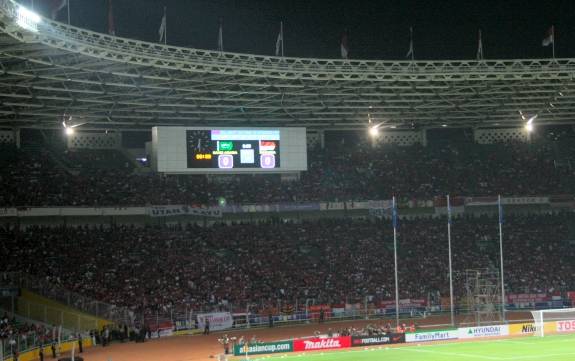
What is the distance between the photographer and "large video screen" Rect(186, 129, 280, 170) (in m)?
51.9

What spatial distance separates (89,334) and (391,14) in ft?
96.8

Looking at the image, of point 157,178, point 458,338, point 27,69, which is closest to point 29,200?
point 157,178

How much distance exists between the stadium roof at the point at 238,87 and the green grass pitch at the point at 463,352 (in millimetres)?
16062

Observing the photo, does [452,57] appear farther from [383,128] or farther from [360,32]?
[383,128]

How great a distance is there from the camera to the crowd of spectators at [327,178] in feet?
185

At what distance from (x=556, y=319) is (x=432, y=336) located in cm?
881

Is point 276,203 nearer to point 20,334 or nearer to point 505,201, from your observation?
point 505,201

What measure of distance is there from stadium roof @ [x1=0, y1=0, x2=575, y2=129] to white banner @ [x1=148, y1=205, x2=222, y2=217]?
21.1ft

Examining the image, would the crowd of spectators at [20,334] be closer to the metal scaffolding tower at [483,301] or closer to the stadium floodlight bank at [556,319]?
the metal scaffolding tower at [483,301]

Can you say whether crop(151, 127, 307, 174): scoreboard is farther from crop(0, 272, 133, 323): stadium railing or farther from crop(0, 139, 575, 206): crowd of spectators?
crop(0, 272, 133, 323): stadium railing

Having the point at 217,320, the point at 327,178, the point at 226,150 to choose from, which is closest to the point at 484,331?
the point at 217,320

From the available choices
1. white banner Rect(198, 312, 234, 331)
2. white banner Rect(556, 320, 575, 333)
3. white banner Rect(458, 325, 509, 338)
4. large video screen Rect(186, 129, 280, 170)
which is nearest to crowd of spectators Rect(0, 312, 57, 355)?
white banner Rect(198, 312, 234, 331)

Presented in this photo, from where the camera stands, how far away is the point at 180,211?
190 feet

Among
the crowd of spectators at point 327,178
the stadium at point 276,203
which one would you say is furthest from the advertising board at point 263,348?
the crowd of spectators at point 327,178
